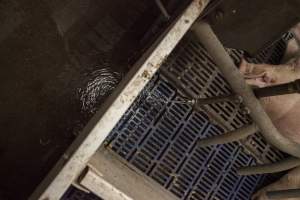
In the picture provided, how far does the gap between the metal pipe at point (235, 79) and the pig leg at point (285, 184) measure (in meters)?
0.65

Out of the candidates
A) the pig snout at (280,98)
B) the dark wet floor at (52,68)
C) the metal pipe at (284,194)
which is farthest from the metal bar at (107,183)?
the pig snout at (280,98)

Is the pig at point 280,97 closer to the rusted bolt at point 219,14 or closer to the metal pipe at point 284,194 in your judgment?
the metal pipe at point 284,194

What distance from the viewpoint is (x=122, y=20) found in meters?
1.82

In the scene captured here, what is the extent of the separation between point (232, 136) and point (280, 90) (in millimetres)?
481

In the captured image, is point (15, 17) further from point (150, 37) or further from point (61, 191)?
point (61, 191)

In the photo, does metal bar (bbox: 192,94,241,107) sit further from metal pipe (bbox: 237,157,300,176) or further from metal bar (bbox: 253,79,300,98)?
metal pipe (bbox: 237,157,300,176)

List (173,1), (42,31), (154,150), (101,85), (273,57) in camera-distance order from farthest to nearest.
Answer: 1. (273,57)
2. (154,150)
3. (101,85)
4. (42,31)
5. (173,1)

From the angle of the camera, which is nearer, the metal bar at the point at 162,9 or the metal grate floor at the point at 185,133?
the metal bar at the point at 162,9

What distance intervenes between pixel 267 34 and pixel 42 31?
115cm

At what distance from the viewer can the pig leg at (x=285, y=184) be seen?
7.36ft

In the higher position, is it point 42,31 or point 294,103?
point 294,103

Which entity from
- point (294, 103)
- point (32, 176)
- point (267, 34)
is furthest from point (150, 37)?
point (294, 103)

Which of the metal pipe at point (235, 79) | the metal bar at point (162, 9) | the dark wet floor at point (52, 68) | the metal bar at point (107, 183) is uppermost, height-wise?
the metal bar at point (162, 9)

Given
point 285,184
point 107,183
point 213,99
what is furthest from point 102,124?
point 285,184
